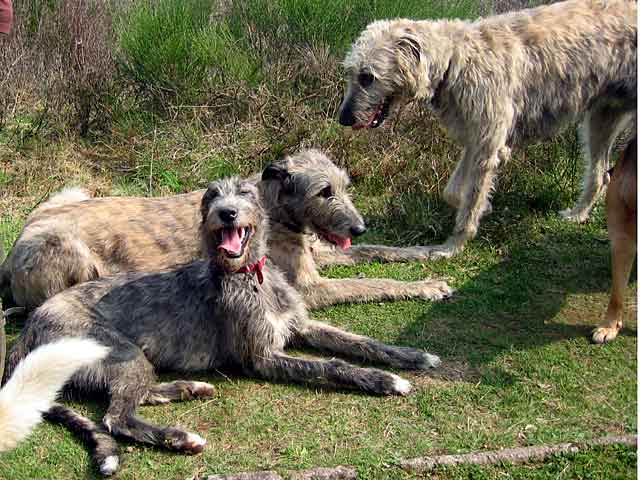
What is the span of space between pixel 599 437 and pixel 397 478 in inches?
46.5

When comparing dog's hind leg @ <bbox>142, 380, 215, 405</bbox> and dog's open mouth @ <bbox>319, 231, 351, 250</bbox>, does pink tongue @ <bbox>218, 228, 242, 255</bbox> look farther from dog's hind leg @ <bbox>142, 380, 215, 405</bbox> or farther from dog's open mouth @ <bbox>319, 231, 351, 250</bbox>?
dog's open mouth @ <bbox>319, 231, 351, 250</bbox>

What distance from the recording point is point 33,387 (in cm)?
288

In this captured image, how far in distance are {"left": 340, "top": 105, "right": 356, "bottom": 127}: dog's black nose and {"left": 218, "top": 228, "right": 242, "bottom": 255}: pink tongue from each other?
2336 millimetres

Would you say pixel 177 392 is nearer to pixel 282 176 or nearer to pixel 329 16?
pixel 282 176

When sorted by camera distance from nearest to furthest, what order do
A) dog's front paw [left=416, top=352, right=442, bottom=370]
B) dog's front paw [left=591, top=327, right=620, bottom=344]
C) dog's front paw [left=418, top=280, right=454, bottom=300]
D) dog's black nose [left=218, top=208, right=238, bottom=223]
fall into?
dog's black nose [left=218, top=208, right=238, bottom=223] → dog's front paw [left=416, top=352, right=442, bottom=370] → dog's front paw [left=591, top=327, right=620, bottom=344] → dog's front paw [left=418, top=280, right=454, bottom=300]

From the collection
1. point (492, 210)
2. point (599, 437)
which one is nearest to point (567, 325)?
point (599, 437)

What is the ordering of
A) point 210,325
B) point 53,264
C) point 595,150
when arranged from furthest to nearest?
point 595,150 < point 53,264 < point 210,325

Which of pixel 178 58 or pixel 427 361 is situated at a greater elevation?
pixel 178 58

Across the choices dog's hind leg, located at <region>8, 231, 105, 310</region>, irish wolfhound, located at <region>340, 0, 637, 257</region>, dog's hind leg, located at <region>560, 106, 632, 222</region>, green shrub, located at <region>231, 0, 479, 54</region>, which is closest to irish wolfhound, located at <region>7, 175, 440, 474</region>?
dog's hind leg, located at <region>8, 231, 105, 310</region>

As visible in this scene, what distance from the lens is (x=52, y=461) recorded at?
4.09 m

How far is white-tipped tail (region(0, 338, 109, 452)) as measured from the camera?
9.42 ft

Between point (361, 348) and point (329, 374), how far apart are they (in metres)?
0.41

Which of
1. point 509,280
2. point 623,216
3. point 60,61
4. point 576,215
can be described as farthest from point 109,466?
point 60,61

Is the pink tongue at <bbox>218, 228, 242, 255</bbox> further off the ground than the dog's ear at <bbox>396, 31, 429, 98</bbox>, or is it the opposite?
the dog's ear at <bbox>396, 31, 429, 98</bbox>
